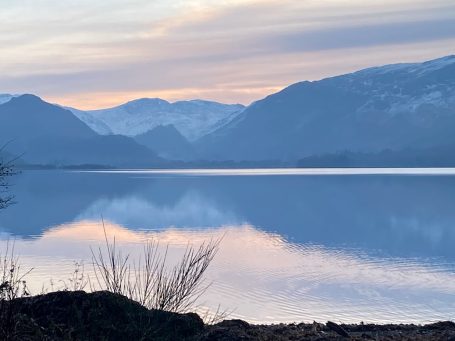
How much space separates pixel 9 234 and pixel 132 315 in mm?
36050

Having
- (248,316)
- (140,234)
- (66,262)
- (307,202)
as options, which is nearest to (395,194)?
(307,202)

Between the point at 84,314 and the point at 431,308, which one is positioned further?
the point at 431,308

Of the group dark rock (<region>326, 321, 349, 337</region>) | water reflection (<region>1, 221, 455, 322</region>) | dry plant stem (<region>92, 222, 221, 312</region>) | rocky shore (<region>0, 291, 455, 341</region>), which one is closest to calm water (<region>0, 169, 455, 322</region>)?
water reflection (<region>1, 221, 455, 322</region>)

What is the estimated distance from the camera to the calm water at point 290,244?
74.3ft

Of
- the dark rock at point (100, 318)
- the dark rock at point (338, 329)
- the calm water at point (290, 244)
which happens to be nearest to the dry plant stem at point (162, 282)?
the dark rock at point (100, 318)

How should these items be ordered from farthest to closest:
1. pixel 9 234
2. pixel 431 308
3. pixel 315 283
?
1. pixel 9 234
2. pixel 315 283
3. pixel 431 308

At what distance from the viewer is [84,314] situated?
33.5 ft

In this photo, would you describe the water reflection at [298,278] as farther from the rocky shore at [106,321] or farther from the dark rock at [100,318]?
the dark rock at [100,318]

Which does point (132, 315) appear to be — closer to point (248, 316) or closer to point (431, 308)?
point (248, 316)

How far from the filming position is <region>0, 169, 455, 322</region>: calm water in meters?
22.7

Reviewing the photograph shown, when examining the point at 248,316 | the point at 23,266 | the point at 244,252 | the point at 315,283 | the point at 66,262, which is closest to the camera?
the point at 248,316

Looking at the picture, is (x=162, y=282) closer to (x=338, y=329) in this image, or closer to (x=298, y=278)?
(x=338, y=329)

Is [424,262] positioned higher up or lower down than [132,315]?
lower down

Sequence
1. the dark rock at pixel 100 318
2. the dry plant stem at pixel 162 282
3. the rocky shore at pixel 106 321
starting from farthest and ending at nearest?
the dry plant stem at pixel 162 282 → the dark rock at pixel 100 318 → the rocky shore at pixel 106 321
